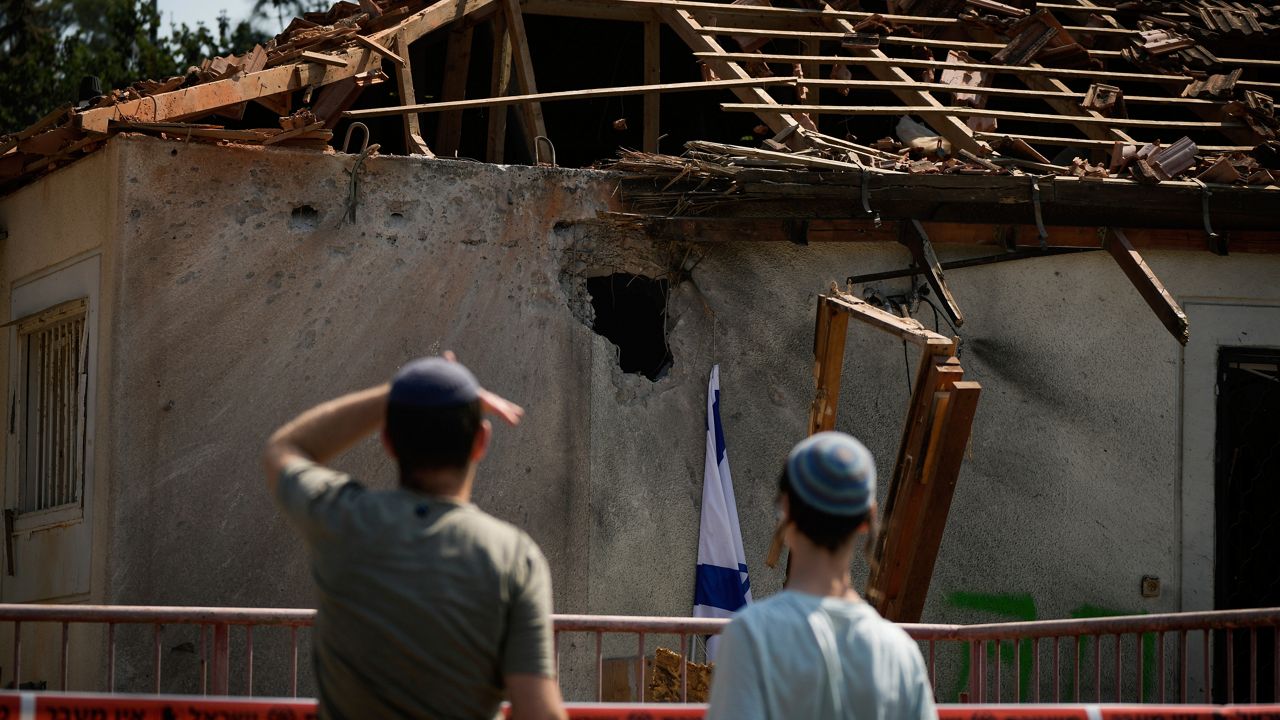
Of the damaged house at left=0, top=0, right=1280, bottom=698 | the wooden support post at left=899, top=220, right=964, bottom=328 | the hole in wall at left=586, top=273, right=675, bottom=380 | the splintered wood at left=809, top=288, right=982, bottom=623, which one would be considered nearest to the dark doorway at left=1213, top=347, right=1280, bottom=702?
the damaged house at left=0, top=0, right=1280, bottom=698

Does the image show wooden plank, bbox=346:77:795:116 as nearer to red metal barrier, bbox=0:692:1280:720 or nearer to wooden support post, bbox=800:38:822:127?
wooden support post, bbox=800:38:822:127

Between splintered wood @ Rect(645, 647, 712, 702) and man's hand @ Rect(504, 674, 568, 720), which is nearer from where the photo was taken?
man's hand @ Rect(504, 674, 568, 720)

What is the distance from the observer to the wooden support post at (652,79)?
36.8ft

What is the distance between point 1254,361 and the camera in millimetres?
9852

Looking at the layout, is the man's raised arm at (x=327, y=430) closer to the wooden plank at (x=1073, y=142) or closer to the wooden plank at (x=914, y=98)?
the wooden plank at (x=914, y=98)

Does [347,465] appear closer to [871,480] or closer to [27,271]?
[27,271]

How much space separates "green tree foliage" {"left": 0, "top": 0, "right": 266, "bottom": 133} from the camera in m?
21.6

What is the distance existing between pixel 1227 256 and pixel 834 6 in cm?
335

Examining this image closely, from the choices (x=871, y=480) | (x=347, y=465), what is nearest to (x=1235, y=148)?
(x=347, y=465)

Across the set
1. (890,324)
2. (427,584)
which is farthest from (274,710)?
(890,324)

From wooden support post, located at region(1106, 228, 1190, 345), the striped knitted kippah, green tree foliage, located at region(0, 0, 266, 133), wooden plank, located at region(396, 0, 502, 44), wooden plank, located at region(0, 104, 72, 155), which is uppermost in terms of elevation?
green tree foliage, located at region(0, 0, 266, 133)

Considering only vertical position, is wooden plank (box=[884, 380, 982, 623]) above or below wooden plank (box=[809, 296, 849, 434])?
below

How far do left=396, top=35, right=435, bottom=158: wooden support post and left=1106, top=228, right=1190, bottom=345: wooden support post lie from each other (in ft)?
14.0

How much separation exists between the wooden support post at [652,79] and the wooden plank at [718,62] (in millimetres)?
765
